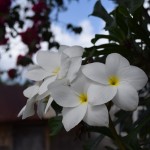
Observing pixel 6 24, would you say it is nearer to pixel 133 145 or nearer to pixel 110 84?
pixel 133 145

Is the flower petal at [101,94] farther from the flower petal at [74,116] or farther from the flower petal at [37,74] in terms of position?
the flower petal at [37,74]

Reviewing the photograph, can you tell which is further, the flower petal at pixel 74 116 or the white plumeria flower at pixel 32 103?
the white plumeria flower at pixel 32 103

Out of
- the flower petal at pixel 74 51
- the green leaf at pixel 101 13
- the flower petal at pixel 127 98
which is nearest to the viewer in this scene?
the flower petal at pixel 127 98

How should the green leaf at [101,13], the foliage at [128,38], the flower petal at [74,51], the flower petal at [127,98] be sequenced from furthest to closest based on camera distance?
the green leaf at [101,13], the foliage at [128,38], the flower petal at [74,51], the flower petal at [127,98]

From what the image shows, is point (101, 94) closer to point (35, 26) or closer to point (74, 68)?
point (74, 68)

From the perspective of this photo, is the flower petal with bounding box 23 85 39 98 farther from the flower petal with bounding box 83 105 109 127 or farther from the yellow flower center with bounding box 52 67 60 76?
the flower petal with bounding box 83 105 109 127

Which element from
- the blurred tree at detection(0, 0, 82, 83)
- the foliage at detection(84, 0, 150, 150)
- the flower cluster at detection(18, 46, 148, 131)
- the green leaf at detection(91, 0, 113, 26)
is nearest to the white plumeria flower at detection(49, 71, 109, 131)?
the flower cluster at detection(18, 46, 148, 131)

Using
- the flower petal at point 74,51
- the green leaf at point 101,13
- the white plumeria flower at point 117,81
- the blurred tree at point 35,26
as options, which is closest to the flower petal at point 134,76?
the white plumeria flower at point 117,81

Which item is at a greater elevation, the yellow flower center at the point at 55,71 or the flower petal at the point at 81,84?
the flower petal at the point at 81,84
